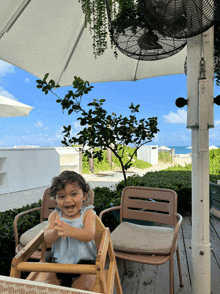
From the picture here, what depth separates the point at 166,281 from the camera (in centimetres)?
187

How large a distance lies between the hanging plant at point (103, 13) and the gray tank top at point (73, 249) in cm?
167

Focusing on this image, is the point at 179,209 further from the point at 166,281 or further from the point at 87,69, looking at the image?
the point at 87,69

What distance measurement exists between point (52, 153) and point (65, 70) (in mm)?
4499

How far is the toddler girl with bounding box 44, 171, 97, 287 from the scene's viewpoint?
3.57 ft

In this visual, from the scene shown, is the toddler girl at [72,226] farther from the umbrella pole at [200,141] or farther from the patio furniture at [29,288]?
the umbrella pole at [200,141]

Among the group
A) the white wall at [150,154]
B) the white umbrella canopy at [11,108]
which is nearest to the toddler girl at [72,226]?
the white umbrella canopy at [11,108]

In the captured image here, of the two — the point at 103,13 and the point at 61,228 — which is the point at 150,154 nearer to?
the point at 103,13

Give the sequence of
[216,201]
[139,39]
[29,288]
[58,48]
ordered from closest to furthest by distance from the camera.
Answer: [29,288] → [139,39] → [216,201] → [58,48]

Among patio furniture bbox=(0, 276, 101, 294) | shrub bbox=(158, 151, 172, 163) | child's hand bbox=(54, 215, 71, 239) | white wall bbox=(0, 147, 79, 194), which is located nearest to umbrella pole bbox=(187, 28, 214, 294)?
child's hand bbox=(54, 215, 71, 239)

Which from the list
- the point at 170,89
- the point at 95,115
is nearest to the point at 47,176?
the point at 95,115

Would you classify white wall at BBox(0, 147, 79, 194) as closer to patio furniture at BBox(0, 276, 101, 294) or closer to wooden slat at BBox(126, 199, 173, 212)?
wooden slat at BBox(126, 199, 173, 212)

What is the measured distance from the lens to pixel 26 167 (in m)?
6.62

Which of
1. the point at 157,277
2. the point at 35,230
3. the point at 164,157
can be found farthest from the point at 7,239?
the point at 164,157

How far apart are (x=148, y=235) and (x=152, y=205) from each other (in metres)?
0.29
